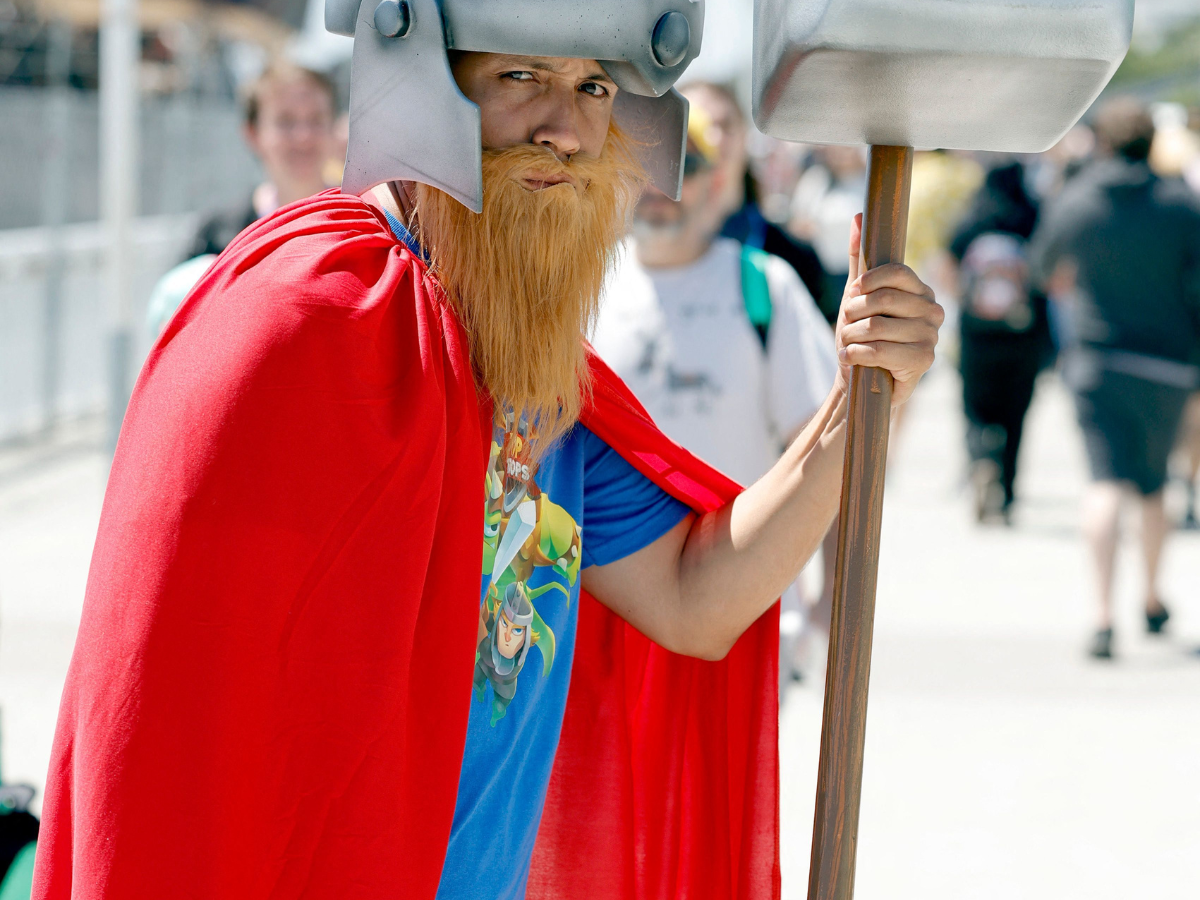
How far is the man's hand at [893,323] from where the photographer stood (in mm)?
1648

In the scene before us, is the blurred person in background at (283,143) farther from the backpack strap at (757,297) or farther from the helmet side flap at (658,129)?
the helmet side flap at (658,129)

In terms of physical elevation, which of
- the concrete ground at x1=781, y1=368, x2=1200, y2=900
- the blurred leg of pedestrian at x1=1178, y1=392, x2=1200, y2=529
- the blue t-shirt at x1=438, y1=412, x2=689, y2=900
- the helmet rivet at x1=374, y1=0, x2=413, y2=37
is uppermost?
the helmet rivet at x1=374, y1=0, x2=413, y2=37

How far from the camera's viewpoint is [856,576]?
1679 millimetres

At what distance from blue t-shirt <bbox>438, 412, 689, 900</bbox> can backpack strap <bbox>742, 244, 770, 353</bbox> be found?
5.70 feet

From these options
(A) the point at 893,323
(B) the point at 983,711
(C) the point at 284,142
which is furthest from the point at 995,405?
(A) the point at 893,323

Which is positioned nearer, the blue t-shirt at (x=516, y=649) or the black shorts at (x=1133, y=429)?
the blue t-shirt at (x=516, y=649)

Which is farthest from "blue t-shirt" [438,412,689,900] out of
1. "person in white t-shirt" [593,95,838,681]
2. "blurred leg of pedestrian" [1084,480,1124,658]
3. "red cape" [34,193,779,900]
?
"blurred leg of pedestrian" [1084,480,1124,658]

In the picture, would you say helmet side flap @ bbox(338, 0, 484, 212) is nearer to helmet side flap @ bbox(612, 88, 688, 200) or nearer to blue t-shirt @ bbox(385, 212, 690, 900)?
blue t-shirt @ bbox(385, 212, 690, 900)

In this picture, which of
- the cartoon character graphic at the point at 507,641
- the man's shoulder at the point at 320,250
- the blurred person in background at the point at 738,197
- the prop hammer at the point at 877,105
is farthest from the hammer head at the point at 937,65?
the blurred person in background at the point at 738,197

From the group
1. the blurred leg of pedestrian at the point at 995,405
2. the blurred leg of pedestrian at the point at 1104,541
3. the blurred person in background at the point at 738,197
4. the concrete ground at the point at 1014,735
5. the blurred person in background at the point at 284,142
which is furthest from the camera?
the blurred leg of pedestrian at the point at 995,405

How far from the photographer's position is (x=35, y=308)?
347 inches

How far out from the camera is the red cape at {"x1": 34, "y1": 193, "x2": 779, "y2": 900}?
1392 mm

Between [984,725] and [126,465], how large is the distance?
394 centimetres

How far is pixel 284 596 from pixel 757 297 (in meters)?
2.36
